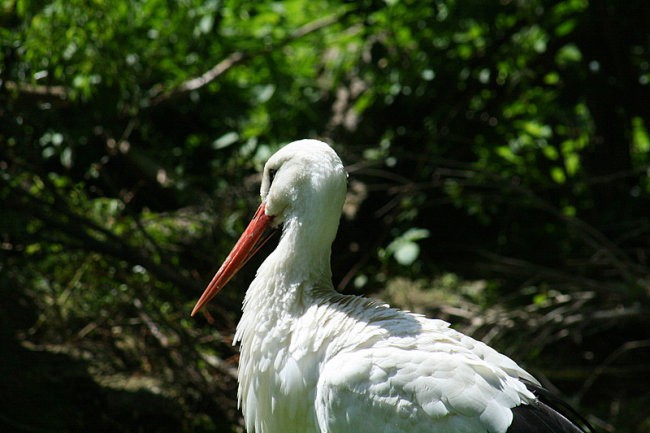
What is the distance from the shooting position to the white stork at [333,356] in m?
2.29

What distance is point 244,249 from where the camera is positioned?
2.85 meters

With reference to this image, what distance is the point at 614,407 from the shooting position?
4.21 metres

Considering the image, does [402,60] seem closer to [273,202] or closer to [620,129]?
[620,129]

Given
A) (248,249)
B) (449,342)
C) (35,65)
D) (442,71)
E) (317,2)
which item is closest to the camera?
(449,342)

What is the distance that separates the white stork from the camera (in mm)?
2293

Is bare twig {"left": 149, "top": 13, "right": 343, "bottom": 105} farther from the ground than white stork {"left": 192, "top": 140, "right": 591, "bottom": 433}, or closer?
closer

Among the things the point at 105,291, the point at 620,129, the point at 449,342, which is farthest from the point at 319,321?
the point at 620,129

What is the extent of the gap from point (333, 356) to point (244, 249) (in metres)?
0.56

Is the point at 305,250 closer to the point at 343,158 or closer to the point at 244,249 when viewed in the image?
the point at 244,249

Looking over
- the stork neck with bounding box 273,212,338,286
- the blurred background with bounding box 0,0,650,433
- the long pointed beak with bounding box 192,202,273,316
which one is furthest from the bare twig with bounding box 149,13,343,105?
the stork neck with bounding box 273,212,338,286

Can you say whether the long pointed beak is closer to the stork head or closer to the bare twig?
the stork head

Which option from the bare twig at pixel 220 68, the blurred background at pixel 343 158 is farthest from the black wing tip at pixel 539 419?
the bare twig at pixel 220 68

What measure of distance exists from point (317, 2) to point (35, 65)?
185cm

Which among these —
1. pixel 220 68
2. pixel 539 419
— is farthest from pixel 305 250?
pixel 220 68
